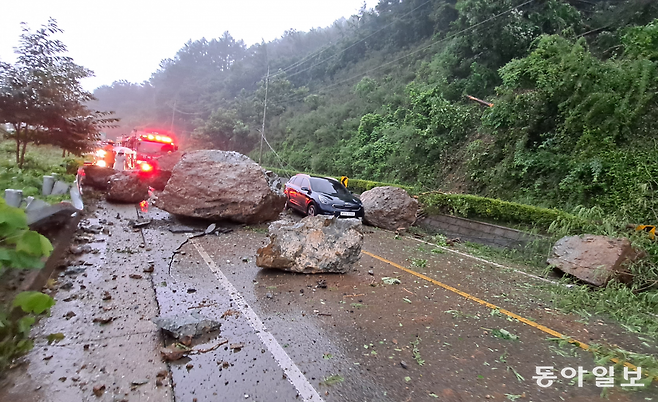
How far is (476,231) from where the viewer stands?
Answer: 33.4 feet

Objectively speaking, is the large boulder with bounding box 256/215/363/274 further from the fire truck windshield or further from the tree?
the fire truck windshield

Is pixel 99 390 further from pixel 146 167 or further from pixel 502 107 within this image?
pixel 502 107

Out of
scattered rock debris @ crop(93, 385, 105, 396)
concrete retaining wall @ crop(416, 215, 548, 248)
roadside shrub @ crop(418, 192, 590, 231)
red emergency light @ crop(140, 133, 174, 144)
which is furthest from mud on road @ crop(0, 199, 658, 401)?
red emergency light @ crop(140, 133, 174, 144)

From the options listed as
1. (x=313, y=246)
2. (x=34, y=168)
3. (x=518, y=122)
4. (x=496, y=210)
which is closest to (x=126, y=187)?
(x=34, y=168)

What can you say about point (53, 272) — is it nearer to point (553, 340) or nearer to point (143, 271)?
point (143, 271)

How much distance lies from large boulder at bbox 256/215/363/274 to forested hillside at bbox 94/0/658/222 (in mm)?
7392

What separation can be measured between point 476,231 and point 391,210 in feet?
8.34

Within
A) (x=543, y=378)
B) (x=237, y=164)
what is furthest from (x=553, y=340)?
(x=237, y=164)

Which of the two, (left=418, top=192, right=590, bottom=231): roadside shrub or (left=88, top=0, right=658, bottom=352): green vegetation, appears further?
(left=88, top=0, right=658, bottom=352): green vegetation

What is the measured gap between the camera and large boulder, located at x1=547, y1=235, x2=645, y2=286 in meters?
6.10

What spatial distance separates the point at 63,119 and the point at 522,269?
37.1ft

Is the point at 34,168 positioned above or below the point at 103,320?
above

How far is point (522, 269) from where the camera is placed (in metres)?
7.46

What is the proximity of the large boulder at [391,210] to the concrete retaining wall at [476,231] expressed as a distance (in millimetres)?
745
